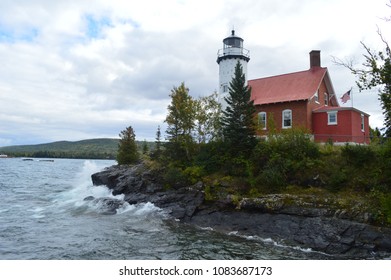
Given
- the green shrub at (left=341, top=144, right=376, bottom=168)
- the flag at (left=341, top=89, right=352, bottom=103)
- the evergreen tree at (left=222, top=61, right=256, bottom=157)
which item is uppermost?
the flag at (left=341, top=89, right=352, bottom=103)

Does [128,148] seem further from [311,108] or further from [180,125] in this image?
[311,108]

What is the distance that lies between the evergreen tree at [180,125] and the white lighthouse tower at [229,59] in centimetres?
574

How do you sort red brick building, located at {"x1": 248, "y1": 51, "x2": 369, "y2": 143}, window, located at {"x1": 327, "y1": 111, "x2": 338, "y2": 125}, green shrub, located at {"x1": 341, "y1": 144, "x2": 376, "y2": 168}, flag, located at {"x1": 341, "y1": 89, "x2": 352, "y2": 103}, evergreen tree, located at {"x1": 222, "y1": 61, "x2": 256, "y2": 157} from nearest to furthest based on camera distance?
green shrub, located at {"x1": 341, "y1": 144, "x2": 376, "y2": 168} < evergreen tree, located at {"x1": 222, "y1": 61, "x2": 256, "y2": 157} < flag, located at {"x1": 341, "y1": 89, "x2": 352, "y2": 103} < red brick building, located at {"x1": 248, "y1": 51, "x2": 369, "y2": 143} < window, located at {"x1": 327, "y1": 111, "x2": 338, "y2": 125}

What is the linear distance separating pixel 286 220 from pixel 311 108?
1497 centimetres

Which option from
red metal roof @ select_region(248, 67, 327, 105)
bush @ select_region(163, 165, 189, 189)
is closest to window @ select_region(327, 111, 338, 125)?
red metal roof @ select_region(248, 67, 327, 105)

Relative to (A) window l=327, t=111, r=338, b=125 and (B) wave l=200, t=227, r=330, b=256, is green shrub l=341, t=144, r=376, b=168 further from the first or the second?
(A) window l=327, t=111, r=338, b=125

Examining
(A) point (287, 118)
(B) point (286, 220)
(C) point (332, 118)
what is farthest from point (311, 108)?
(B) point (286, 220)

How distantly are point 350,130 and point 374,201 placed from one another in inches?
489

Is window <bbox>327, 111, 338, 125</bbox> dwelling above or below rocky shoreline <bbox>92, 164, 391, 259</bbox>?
above

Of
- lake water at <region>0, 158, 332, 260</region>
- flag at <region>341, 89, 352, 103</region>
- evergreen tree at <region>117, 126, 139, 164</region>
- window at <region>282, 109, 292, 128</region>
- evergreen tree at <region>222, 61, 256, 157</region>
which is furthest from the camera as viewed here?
evergreen tree at <region>117, 126, 139, 164</region>

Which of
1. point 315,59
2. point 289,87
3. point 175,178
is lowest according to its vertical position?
point 175,178

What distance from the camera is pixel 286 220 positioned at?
1481 centimetres

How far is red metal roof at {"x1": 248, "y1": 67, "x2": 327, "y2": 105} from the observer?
26883mm

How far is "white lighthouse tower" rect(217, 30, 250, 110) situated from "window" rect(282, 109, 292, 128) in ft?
20.8
